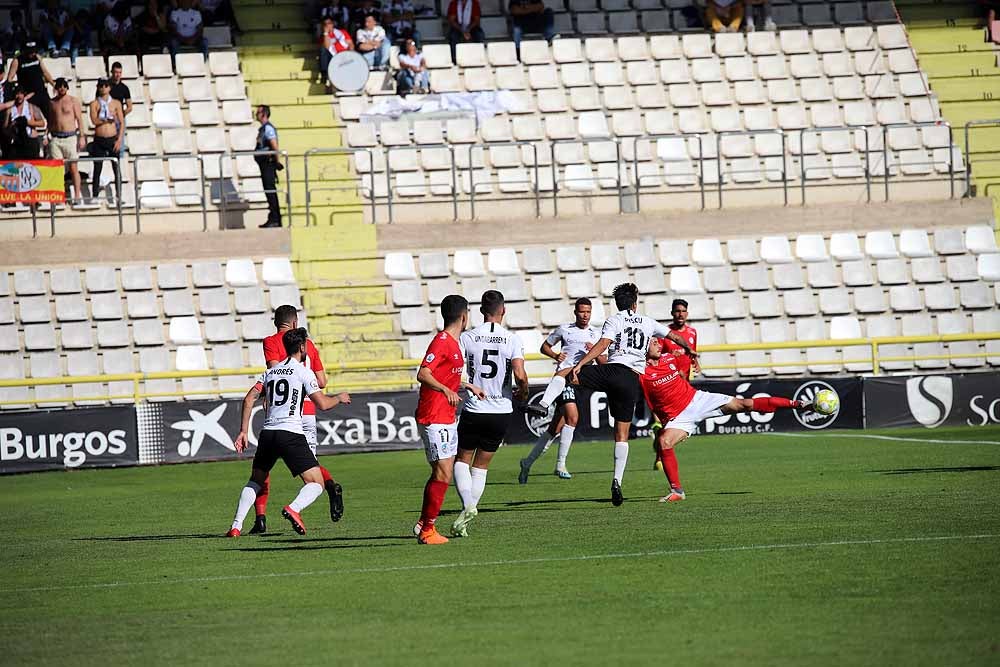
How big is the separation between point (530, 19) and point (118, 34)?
27.2 ft

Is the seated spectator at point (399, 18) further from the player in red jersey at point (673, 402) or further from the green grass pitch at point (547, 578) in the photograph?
the player in red jersey at point (673, 402)

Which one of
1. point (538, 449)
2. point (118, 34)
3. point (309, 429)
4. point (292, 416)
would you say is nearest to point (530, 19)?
point (118, 34)

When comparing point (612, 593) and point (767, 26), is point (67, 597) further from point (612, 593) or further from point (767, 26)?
point (767, 26)

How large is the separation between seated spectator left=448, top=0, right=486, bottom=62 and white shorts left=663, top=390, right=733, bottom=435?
16634 millimetres

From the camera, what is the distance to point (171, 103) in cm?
2933

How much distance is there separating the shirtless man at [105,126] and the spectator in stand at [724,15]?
12.7 metres

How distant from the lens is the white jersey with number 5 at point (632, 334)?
15602mm

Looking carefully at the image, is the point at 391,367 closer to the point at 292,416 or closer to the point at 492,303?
the point at 292,416

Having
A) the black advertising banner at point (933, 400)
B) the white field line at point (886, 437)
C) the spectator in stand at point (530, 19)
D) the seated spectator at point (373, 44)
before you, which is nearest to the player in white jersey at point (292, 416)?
the white field line at point (886, 437)

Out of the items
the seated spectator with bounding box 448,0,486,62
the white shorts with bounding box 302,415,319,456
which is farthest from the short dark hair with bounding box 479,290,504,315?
the seated spectator with bounding box 448,0,486,62

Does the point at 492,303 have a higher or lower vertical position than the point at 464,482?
higher

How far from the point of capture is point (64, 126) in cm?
2706

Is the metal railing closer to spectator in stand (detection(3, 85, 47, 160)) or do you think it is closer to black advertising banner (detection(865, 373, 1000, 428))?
black advertising banner (detection(865, 373, 1000, 428))

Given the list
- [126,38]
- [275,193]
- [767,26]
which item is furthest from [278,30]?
[767,26]
